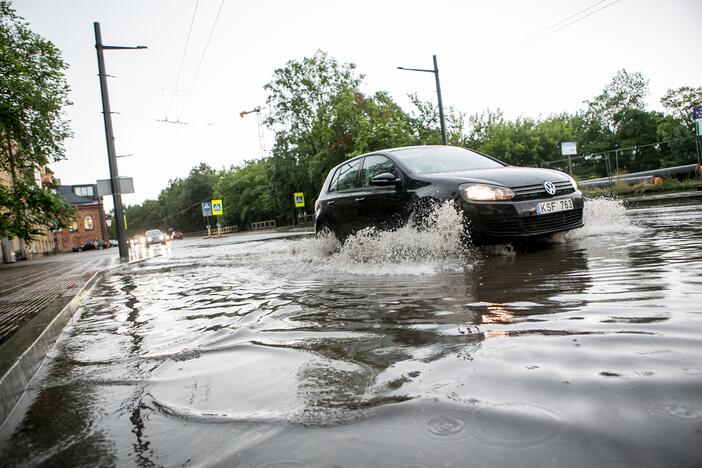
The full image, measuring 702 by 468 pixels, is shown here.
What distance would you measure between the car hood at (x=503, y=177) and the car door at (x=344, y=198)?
1.47 metres

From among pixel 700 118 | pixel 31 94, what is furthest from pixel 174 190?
pixel 700 118

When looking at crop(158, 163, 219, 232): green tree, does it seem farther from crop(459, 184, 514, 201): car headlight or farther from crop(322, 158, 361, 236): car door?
crop(459, 184, 514, 201): car headlight

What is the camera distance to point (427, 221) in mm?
5723

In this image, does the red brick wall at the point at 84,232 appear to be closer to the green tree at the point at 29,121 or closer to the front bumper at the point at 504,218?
the green tree at the point at 29,121

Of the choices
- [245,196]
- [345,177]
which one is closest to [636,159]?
[345,177]

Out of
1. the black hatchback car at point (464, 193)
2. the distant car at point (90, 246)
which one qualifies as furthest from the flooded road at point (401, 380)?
the distant car at point (90, 246)

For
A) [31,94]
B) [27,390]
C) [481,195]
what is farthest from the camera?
[31,94]

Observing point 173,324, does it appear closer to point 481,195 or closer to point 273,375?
point 273,375

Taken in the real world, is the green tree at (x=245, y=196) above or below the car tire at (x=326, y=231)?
above

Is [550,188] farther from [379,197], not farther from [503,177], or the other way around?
[379,197]

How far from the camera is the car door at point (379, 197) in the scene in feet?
20.4

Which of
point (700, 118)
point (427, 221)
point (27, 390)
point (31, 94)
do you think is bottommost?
point (27, 390)

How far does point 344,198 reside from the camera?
24.0ft

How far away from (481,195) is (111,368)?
4.05 meters
